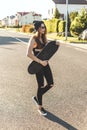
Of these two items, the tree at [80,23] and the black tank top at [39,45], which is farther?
the tree at [80,23]

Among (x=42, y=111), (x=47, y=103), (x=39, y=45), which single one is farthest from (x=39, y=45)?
(x=47, y=103)

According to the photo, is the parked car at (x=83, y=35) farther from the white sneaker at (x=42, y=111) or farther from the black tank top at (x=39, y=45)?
the black tank top at (x=39, y=45)

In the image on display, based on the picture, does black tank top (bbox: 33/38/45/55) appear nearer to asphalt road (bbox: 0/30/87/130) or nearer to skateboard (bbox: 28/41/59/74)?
skateboard (bbox: 28/41/59/74)

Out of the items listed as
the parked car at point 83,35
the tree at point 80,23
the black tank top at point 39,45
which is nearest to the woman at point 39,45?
the black tank top at point 39,45

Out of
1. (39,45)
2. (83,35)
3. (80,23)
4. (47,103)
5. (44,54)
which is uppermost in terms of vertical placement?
(39,45)

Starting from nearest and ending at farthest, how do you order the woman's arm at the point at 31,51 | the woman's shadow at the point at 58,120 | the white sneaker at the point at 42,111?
1. the woman's shadow at the point at 58,120
2. the woman's arm at the point at 31,51
3. the white sneaker at the point at 42,111

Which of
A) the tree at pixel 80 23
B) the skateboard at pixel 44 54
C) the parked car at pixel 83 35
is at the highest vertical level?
the skateboard at pixel 44 54

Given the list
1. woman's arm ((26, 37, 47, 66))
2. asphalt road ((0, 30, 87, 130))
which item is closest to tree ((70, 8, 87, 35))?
asphalt road ((0, 30, 87, 130))

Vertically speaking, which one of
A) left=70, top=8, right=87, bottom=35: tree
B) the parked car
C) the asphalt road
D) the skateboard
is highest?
the skateboard

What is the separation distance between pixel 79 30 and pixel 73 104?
Answer: 1117 inches

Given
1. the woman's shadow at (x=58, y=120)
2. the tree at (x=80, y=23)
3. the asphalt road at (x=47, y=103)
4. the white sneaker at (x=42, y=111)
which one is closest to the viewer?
the woman's shadow at (x=58, y=120)

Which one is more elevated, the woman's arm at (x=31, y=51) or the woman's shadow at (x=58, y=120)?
the woman's arm at (x=31, y=51)

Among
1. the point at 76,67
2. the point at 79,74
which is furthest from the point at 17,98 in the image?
the point at 76,67

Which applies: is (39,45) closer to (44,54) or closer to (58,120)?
(44,54)
